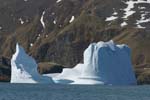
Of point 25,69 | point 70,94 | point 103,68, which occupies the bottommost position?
point 70,94

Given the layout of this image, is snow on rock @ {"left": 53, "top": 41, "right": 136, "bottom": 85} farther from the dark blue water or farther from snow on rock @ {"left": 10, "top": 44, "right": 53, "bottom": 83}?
snow on rock @ {"left": 10, "top": 44, "right": 53, "bottom": 83}

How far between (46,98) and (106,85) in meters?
50.8

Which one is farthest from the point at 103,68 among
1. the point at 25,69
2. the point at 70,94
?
the point at 70,94

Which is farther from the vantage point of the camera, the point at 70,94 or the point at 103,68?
the point at 103,68

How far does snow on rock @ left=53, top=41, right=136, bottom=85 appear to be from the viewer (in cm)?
12662

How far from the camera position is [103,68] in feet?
420

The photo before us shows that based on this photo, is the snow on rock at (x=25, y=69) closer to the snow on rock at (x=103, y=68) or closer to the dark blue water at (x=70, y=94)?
the dark blue water at (x=70, y=94)

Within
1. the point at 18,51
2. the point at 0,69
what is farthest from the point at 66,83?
the point at 0,69

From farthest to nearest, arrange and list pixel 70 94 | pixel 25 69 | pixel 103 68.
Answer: pixel 103 68, pixel 25 69, pixel 70 94

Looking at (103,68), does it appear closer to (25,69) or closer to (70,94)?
(25,69)

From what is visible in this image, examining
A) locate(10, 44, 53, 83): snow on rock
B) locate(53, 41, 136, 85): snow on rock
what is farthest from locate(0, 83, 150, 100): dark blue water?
locate(53, 41, 136, 85): snow on rock

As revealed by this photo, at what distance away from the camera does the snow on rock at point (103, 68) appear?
4985 inches

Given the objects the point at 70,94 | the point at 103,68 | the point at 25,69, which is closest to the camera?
the point at 70,94

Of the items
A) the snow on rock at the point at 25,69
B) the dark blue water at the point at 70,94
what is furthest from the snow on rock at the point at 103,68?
the snow on rock at the point at 25,69
